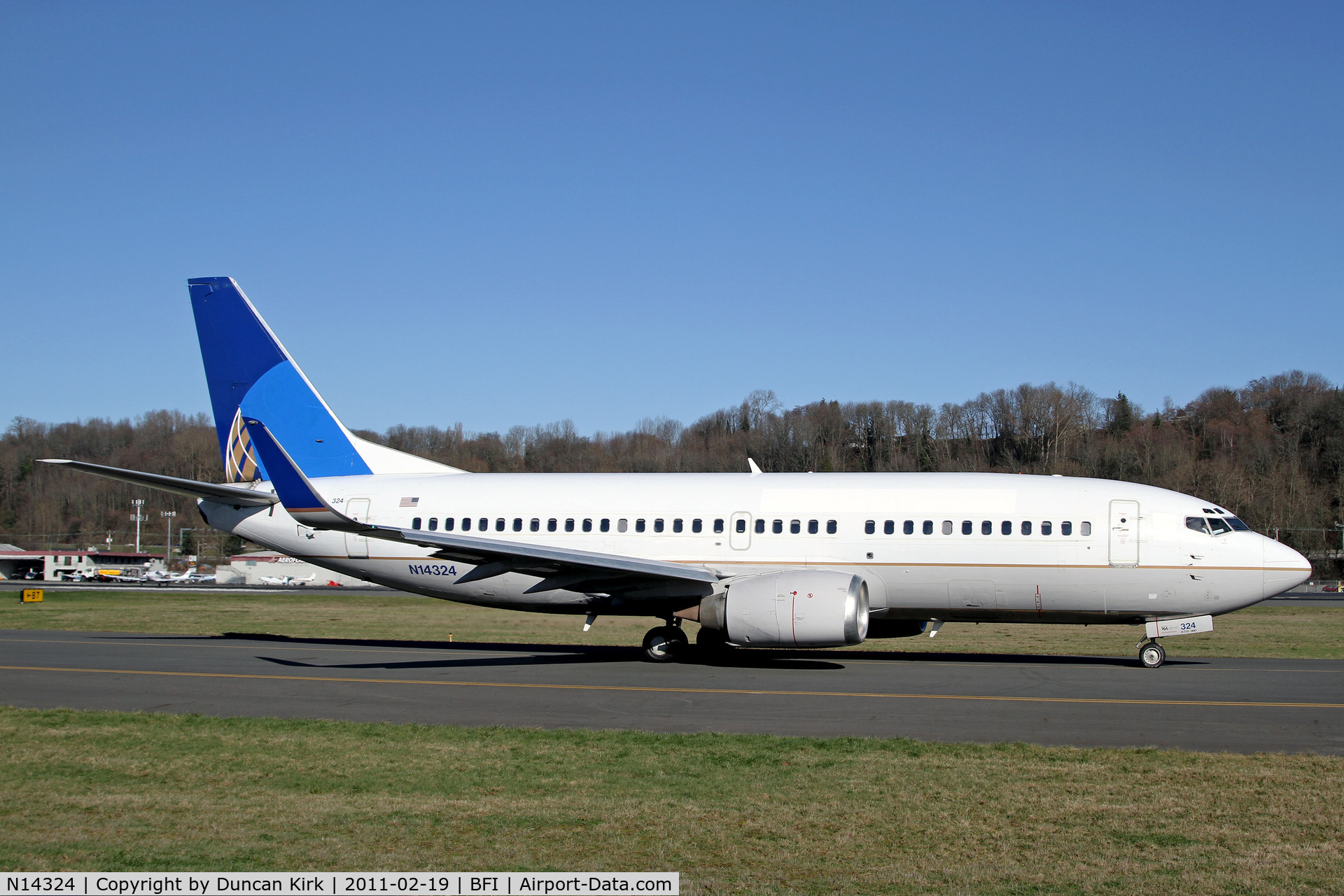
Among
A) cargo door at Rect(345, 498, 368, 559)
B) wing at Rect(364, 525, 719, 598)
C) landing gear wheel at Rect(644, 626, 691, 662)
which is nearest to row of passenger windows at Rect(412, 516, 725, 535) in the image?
wing at Rect(364, 525, 719, 598)

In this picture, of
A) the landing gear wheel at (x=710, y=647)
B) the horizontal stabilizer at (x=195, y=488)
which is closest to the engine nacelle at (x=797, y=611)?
the landing gear wheel at (x=710, y=647)

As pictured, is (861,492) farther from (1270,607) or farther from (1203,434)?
(1203,434)

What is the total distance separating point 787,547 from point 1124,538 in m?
6.46

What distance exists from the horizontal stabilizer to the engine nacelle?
11.1 meters

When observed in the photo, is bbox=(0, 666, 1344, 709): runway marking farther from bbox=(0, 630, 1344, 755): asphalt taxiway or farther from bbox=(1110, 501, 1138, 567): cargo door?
bbox=(1110, 501, 1138, 567): cargo door

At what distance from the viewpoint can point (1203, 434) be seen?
12462cm

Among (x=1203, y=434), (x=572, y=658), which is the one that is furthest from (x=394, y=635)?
(x=1203, y=434)

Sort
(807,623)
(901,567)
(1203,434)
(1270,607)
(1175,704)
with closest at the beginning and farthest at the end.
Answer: (1175,704) < (807,623) < (901,567) < (1270,607) < (1203,434)

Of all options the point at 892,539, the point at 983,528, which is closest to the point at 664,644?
the point at 892,539

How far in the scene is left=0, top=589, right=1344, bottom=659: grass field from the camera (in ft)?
85.5

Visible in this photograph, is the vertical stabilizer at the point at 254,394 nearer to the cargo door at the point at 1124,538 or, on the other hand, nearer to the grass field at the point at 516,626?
the grass field at the point at 516,626

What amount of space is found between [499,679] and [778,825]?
34.5ft

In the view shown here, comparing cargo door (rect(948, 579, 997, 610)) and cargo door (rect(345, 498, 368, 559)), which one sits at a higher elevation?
cargo door (rect(345, 498, 368, 559))

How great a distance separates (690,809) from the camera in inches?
350
